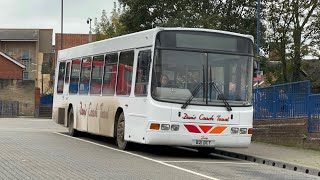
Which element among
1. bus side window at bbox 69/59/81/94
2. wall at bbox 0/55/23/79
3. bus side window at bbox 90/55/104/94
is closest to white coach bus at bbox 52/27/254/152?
bus side window at bbox 90/55/104/94

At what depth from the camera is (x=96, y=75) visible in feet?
59.5

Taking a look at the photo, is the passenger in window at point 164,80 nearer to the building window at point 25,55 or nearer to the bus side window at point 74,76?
the bus side window at point 74,76

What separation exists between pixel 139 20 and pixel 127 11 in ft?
4.99

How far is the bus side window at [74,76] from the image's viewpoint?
20328 millimetres

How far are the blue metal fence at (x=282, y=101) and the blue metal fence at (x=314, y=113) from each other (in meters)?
0.24

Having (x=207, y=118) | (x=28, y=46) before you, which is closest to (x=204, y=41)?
(x=207, y=118)

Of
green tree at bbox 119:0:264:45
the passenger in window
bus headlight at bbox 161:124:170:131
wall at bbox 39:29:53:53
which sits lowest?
bus headlight at bbox 161:124:170:131

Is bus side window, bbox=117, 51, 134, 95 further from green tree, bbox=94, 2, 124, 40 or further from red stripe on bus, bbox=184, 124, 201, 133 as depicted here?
green tree, bbox=94, 2, 124, 40

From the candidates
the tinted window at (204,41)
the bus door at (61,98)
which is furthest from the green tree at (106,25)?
the tinted window at (204,41)

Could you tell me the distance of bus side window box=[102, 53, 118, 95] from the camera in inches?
652

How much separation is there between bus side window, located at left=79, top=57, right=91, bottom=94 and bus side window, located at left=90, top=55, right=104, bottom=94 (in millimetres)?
486

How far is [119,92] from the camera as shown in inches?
629

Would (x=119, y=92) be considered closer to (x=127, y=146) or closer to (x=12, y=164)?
(x=127, y=146)

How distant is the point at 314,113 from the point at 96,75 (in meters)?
7.10
